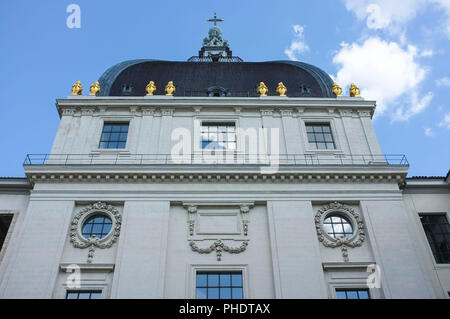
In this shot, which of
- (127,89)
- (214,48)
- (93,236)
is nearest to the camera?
(93,236)

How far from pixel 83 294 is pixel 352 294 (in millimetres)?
9961

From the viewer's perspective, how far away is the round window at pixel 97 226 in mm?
18297

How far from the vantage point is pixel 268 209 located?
18766 mm

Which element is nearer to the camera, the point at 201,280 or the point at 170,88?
the point at 201,280

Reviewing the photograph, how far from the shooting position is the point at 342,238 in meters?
18.2

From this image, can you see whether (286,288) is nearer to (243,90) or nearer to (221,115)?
(221,115)

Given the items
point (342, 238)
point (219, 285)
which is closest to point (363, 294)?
point (342, 238)

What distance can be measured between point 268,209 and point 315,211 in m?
2.03

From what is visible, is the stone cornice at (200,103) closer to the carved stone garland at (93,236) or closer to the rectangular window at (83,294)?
the carved stone garland at (93,236)

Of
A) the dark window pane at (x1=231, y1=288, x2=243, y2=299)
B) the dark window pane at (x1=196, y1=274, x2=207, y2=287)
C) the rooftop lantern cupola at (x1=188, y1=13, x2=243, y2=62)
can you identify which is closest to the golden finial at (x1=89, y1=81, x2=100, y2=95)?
the dark window pane at (x1=196, y1=274, x2=207, y2=287)

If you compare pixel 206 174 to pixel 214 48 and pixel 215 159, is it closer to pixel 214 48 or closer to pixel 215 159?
pixel 215 159

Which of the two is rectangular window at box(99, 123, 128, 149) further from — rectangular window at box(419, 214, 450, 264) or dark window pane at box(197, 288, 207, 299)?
rectangular window at box(419, 214, 450, 264)

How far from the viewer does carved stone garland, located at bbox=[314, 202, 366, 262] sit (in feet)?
58.8
